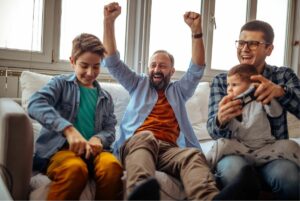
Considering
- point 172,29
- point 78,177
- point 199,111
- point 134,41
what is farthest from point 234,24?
point 78,177

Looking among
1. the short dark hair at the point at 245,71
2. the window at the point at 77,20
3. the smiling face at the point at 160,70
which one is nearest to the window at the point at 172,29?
the window at the point at 77,20

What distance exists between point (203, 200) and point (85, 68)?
2.24ft

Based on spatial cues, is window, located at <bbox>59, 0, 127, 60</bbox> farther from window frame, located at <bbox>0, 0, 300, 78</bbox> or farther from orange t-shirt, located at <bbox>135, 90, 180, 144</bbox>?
orange t-shirt, located at <bbox>135, 90, 180, 144</bbox>

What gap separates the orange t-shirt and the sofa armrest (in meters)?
0.52

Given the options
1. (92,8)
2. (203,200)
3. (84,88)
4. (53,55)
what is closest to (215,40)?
(92,8)

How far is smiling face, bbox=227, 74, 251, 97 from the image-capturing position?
126 cm

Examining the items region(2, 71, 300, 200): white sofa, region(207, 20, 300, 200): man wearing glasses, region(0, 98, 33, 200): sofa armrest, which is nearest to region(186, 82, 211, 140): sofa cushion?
region(2, 71, 300, 200): white sofa

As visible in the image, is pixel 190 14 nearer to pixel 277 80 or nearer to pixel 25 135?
pixel 277 80

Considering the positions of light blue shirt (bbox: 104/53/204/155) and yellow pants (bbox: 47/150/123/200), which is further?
light blue shirt (bbox: 104/53/204/155)

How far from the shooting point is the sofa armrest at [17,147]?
1089 millimetres

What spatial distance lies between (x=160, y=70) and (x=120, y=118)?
37cm

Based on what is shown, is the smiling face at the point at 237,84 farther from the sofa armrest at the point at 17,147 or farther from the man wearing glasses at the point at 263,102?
the sofa armrest at the point at 17,147

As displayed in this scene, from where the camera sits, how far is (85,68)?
1.38 m

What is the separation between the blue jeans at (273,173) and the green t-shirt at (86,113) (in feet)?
1.67
